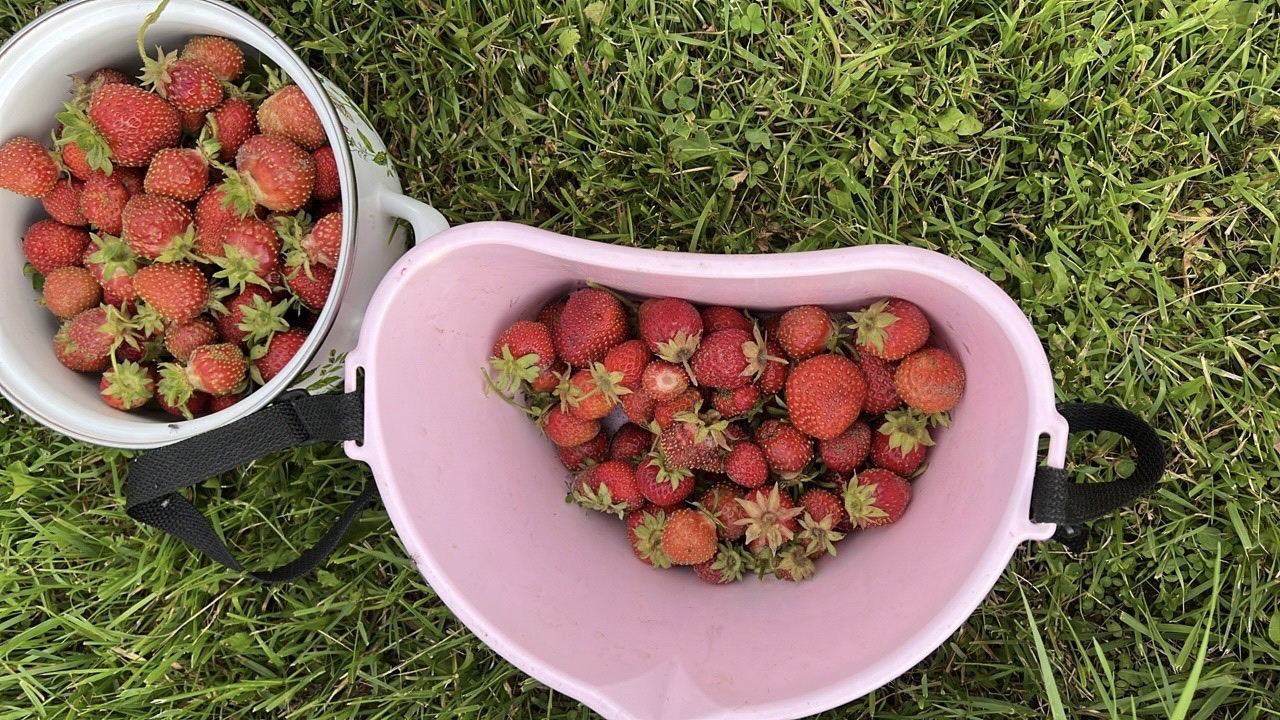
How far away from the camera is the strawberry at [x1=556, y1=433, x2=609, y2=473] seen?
121 cm

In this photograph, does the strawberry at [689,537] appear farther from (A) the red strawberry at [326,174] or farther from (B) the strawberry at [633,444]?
(A) the red strawberry at [326,174]

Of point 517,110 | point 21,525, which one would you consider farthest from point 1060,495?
point 21,525

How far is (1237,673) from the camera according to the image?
48.8 inches

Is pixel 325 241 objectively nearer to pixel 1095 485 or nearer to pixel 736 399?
pixel 736 399

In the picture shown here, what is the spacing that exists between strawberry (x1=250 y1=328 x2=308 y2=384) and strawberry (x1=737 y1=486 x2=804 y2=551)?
62cm

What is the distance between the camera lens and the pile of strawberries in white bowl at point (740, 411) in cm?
106

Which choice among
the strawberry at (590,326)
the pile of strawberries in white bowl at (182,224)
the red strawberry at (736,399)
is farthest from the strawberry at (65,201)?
the red strawberry at (736,399)

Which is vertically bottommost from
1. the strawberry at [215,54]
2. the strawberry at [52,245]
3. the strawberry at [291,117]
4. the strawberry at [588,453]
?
the strawberry at [588,453]

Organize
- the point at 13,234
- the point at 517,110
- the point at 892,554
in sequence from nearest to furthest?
the point at 892,554, the point at 13,234, the point at 517,110

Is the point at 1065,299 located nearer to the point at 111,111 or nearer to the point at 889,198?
the point at 889,198

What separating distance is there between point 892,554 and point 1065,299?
0.48m

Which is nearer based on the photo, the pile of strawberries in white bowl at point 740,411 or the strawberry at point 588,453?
the pile of strawberries in white bowl at point 740,411

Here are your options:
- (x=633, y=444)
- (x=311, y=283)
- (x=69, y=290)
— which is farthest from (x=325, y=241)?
(x=633, y=444)

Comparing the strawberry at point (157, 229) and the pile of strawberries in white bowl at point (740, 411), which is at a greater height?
the strawberry at point (157, 229)
